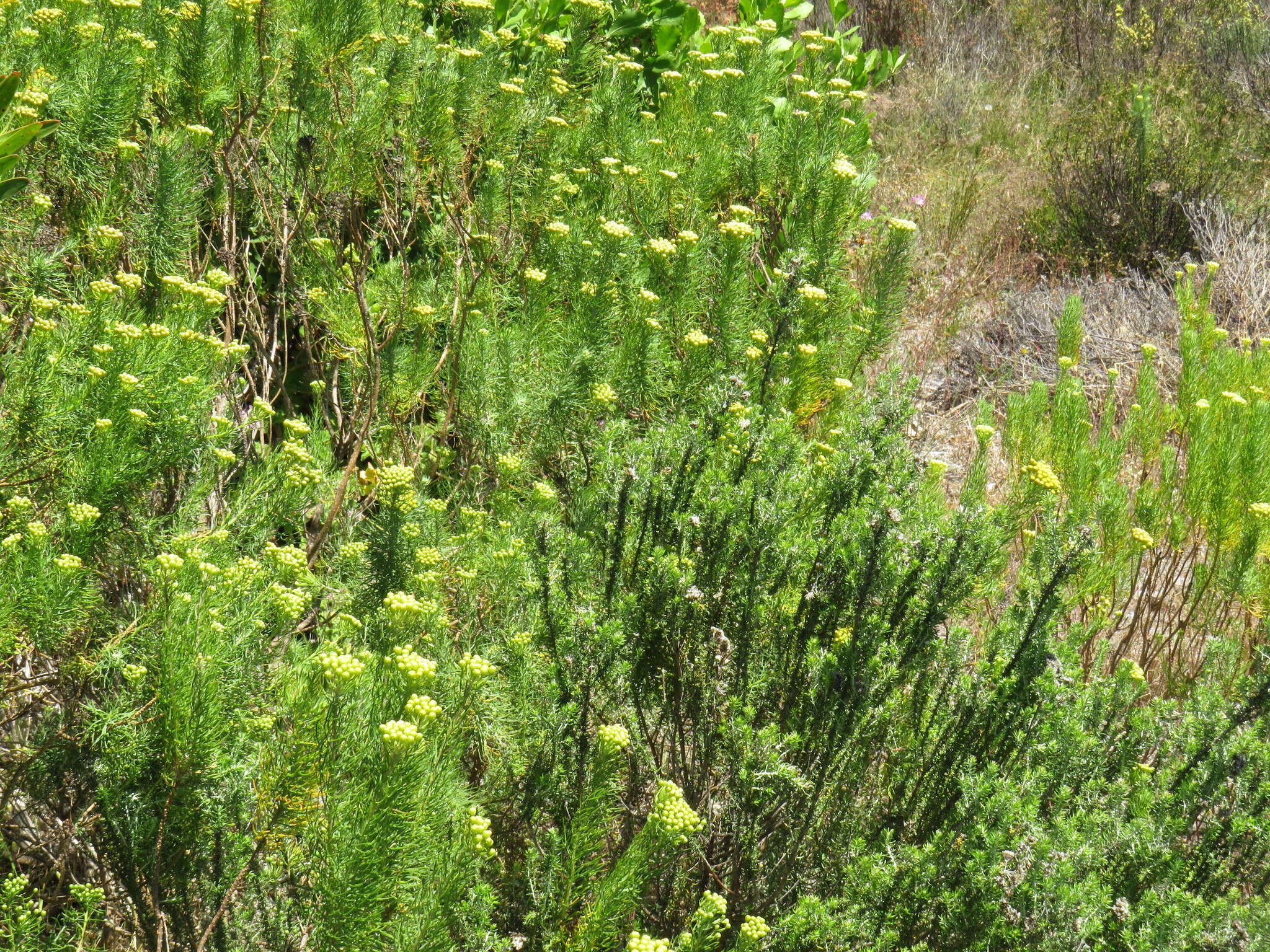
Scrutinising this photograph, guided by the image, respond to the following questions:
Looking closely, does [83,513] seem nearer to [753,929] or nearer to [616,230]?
[753,929]

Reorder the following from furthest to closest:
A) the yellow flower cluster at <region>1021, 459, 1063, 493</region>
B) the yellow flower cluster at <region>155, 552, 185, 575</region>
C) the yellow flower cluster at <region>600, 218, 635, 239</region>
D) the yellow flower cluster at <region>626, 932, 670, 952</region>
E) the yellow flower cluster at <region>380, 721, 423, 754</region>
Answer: the yellow flower cluster at <region>600, 218, 635, 239</region>, the yellow flower cluster at <region>1021, 459, 1063, 493</region>, the yellow flower cluster at <region>155, 552, 185, 575</region>, the yellow flower cluster at <region>626, 932, 670, 952</region>, the yellow flower cluster at <region>380, 721, 423, 754</region>

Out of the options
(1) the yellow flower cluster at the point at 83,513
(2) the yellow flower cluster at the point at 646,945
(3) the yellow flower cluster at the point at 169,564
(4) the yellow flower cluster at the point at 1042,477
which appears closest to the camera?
(2) the yellow flower cluster at the point at 646,945

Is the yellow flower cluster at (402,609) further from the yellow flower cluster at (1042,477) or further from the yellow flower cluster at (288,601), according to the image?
the yellow flower cluster at (1042,477)

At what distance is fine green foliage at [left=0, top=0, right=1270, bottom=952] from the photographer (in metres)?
1.95

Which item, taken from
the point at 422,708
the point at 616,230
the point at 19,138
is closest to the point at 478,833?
the point at 422,708

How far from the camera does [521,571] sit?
2.63 meters

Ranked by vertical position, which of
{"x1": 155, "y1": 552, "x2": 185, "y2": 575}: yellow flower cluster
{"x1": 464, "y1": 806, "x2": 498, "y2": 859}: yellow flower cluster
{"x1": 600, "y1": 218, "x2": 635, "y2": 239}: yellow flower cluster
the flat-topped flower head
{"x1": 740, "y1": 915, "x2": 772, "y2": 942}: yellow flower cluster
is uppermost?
{"x1": 600, "y1": 218, "x2": 635, "y2": 239}: yellow flower cluster

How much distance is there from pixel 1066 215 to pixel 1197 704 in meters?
5.10

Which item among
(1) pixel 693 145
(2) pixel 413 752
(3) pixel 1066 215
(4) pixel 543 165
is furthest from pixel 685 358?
(3) pixel 1066 215

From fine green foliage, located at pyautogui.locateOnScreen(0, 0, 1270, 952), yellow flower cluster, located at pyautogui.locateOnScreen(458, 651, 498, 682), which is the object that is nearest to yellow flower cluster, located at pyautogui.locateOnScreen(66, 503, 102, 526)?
fine green foliage, located at pyautogui.locateOnScreen(0, 0, 1270, 952)

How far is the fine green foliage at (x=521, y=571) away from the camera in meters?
1.95

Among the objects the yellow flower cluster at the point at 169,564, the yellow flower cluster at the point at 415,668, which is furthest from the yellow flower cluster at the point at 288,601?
the yellow flower cluster at the point at 415,668

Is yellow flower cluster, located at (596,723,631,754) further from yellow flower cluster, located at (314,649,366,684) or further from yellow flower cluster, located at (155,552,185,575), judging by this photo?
yellow flower cluster, located at (155,552,185,575)

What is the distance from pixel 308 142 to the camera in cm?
418
